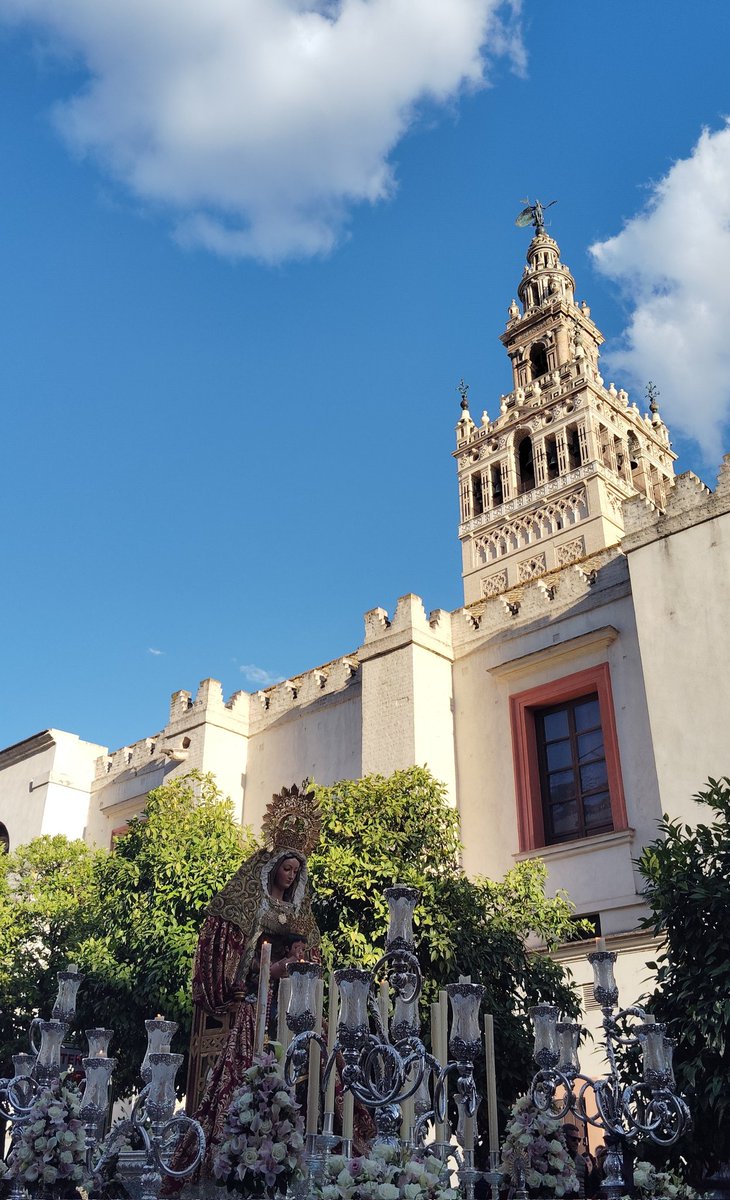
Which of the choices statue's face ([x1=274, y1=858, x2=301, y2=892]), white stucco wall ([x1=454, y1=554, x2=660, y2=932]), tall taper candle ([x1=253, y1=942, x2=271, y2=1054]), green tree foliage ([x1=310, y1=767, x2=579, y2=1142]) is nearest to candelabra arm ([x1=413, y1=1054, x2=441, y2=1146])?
tall taper candle ([x1=253, y1=942, x2=271, y2=1054])

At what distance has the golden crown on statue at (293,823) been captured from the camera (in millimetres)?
8414

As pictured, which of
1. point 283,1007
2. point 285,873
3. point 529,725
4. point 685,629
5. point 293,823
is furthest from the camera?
point 529,725

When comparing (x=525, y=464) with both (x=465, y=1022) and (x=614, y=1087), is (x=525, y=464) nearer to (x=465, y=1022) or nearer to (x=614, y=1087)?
(x=614, y=1087)

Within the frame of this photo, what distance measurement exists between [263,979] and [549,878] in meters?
8.19

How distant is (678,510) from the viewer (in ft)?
48.3

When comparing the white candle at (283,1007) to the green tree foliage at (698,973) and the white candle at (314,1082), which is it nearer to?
the white candle at (314,1082)

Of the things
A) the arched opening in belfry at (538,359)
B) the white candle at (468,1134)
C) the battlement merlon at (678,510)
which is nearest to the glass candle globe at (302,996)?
the white candle at (468,1134)

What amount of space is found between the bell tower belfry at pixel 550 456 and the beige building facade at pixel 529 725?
1151 cm

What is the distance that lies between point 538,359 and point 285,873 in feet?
102

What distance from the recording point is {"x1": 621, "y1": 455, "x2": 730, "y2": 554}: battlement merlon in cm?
1432

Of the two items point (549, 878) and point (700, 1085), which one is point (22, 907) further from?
point (700, 1085)

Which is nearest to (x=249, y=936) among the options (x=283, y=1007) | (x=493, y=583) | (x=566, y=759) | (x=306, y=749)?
(x=283, y=1007)

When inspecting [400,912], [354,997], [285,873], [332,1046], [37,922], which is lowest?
[332,1046]

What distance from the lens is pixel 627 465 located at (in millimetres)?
32625
